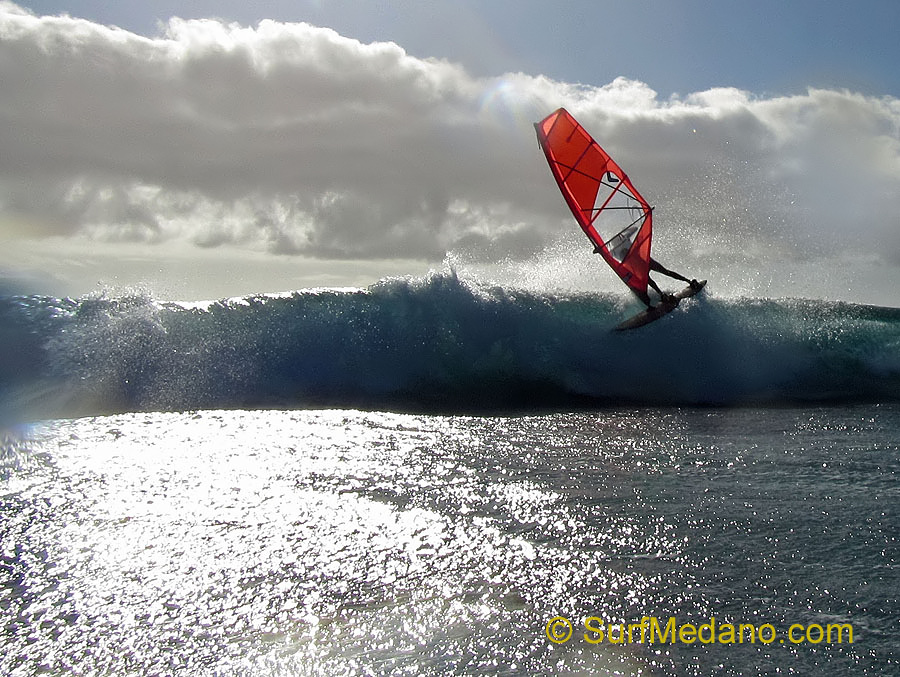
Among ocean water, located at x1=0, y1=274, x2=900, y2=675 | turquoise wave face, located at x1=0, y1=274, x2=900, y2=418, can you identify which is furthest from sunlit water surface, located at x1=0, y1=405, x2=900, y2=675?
turquoise wave face, located at x1=0, y1=274, x2=900, y2=418

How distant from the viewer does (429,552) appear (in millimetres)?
4379

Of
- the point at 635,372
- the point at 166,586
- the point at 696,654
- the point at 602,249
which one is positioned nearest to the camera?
the point at 696,654

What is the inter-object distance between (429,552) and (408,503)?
95 centimetres

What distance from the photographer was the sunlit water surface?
10.6 feet

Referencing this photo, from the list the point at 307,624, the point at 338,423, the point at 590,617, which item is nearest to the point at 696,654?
the point at 590,617

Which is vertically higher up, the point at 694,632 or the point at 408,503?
the point at 408,503

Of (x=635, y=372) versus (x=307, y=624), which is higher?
(x=635, y=372)

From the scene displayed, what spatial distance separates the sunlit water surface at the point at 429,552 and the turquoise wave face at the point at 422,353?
9.56 feet

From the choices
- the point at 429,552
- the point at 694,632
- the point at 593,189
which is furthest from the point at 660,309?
the point at 694,632

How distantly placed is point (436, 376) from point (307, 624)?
8076 millimetres

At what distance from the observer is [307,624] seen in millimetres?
3520

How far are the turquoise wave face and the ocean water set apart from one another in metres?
0.06

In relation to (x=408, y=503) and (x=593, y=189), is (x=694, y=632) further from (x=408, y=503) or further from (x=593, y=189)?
(x=593, y=189)

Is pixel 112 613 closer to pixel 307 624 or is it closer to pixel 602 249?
pixel 307 624
